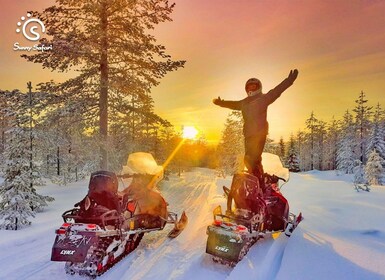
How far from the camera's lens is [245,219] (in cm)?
597

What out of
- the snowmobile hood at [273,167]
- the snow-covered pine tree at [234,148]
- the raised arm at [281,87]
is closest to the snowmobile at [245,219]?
the snowmobile hood at [273,167]

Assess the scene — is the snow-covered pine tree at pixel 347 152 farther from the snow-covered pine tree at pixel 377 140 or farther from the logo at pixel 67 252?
the logo at pixel 67 252

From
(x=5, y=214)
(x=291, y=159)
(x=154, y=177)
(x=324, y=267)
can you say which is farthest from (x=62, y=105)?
(x=291, y=159)

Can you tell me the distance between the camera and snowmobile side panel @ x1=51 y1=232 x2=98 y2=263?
5117mm

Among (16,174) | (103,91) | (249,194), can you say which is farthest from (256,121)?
(16,174)

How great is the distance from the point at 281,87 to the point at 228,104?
1.44m

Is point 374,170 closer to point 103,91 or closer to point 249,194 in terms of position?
point 103,91

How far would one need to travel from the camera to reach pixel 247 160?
6656 millimetres

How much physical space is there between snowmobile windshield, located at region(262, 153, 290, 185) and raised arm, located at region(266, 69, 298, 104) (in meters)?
2.21

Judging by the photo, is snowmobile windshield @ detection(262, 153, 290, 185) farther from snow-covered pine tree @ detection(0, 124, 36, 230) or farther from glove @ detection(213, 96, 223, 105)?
snow-covered pine tree @ detection(0, 124, 36, 230)

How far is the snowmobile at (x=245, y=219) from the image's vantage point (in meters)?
5.59

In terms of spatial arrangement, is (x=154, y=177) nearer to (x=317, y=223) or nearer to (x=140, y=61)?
(x=317, y=223)

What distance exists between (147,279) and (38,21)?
507 inches

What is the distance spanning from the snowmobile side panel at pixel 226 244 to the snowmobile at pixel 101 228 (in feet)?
6.20
